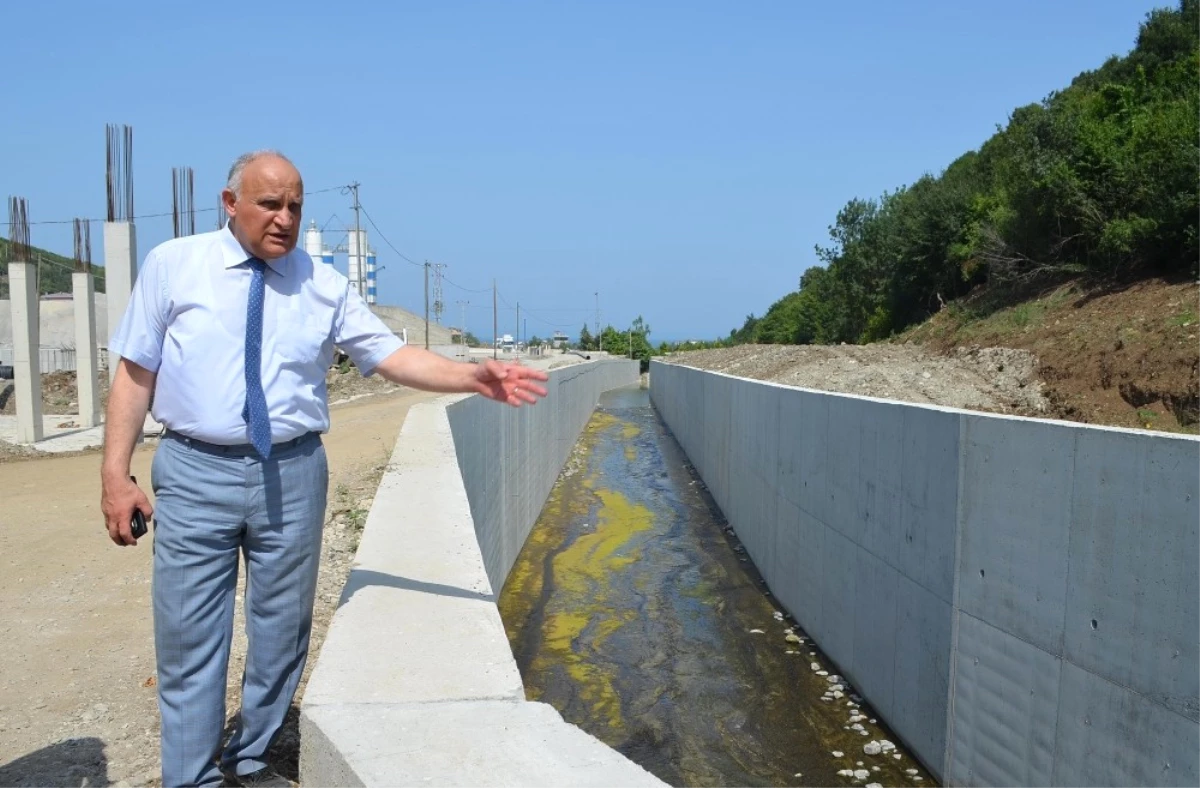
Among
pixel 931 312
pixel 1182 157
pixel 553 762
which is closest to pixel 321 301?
pixel 553 762

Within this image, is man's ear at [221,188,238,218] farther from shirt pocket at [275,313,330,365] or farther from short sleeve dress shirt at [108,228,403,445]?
shirt pocket at [275,313,330,365]

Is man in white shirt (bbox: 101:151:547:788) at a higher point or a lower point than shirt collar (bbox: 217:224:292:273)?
lower

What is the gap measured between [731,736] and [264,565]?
594 centimetres

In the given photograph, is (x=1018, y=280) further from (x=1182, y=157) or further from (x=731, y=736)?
(x=731, y=736)

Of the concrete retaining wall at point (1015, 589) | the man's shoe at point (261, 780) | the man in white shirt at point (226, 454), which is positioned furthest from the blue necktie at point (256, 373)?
the concrete retaining wall at point (1015, 589)

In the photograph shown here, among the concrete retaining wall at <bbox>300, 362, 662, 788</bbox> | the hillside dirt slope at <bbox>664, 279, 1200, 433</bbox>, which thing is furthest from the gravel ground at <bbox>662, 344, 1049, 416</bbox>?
the concrete retaining wall at <bbox>300, 362, 662, 788</bbox>

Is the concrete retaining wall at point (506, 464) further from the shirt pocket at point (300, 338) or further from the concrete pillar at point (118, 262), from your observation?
the concrete pillar at point (118, 262)

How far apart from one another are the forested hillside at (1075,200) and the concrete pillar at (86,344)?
1971 cm

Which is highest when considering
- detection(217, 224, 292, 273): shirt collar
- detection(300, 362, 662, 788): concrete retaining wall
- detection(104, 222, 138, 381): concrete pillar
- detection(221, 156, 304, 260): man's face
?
detection(104, 222, 138, 381): concrete pillar

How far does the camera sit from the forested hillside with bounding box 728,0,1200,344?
651 inches

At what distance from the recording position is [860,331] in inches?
1834

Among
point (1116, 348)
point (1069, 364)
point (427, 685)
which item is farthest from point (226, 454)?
point (1069, 364)

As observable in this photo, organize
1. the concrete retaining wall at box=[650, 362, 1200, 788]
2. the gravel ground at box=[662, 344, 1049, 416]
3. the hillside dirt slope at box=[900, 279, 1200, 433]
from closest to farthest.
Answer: the concrete retaining wall at box=[650, 362, 1200, 788]
the hillside dirt slope at box=[900, 279, 1200, 433]
the gravel ground at box=[662, 344, 1049, 416]

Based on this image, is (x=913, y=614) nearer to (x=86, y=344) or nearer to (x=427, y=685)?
(x=427, y=685)
